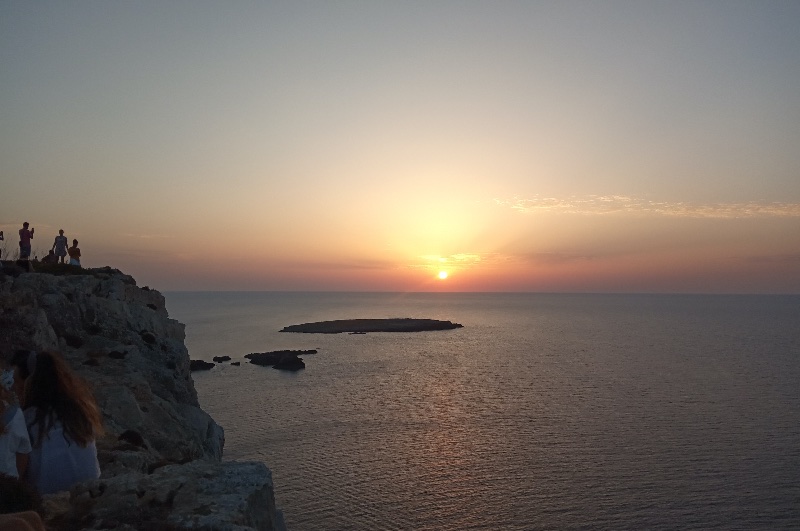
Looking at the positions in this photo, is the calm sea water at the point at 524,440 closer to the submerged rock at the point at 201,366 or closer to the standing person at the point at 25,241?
the submerged rock at the point at 201,366

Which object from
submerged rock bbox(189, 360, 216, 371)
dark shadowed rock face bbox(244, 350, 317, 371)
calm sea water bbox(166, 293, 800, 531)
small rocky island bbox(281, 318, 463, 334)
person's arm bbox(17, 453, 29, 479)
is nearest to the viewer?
person's arm bbox(17, 453, 29, 479)

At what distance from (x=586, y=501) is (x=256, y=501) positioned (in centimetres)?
3215

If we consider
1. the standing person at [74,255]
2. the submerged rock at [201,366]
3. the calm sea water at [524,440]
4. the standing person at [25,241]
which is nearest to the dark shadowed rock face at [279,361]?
the calm sea water at [524,440]

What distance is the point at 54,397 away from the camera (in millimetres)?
8117

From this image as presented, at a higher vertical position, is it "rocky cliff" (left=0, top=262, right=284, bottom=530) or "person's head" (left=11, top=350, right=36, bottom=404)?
"person's head" (left=11, top=350, right=36, bottom=404)

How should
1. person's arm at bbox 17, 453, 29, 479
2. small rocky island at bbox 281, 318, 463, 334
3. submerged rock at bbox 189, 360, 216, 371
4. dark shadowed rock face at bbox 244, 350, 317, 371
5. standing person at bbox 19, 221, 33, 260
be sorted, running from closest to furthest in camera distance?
person's arm at bbox 17, 453, 29, 479 → standing person at bbox 19, 221, 33, 260 → submerged rock at bbox 189, 360, 216, 371 → dark shadowed rock face at bbox 244, 350, 317, 371 → small rocky island at bbox 281, 318, 463, 334

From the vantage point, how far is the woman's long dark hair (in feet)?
26.2

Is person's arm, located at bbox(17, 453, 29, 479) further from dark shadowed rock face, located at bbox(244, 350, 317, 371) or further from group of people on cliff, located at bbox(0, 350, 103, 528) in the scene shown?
dark shadowed rock face, located at bbox(244, 350, 317, 371)

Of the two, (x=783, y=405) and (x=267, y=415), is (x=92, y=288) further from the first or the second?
(x=783, y=405)

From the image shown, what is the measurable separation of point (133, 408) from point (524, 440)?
36975 millimetres

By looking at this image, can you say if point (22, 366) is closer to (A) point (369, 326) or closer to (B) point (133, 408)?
(B) point (133, 408)

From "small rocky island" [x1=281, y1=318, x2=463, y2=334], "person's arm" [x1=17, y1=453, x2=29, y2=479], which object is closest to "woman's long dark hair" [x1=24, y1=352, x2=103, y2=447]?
"person's arm" [x1=17, y1=453, x2=29, y2=479]

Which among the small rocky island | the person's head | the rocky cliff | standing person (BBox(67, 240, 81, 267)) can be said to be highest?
standing person (BBox(67, 240, 81, 267))

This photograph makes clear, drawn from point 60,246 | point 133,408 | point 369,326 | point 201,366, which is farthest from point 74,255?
point 369,326
